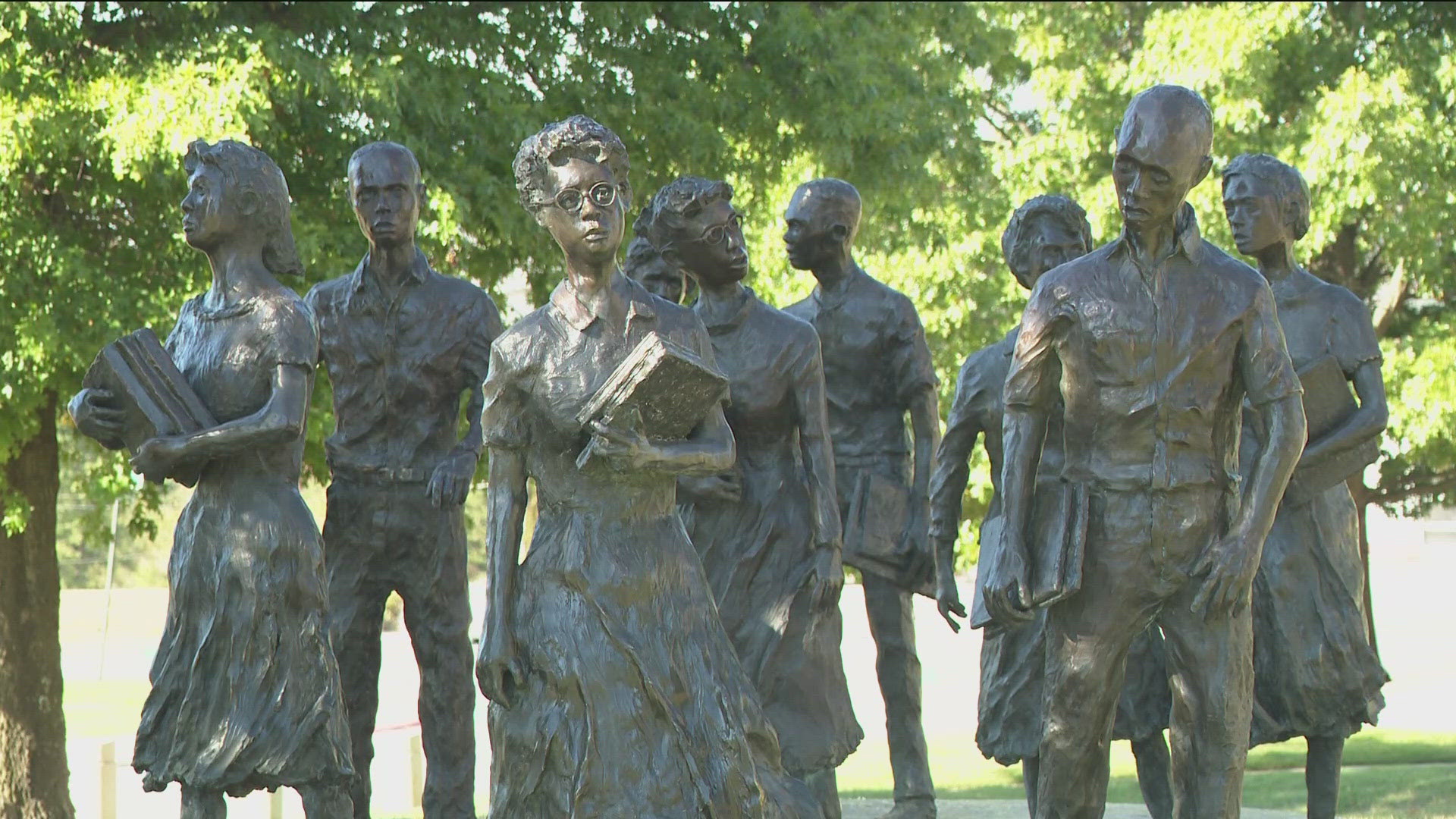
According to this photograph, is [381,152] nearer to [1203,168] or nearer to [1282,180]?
[1203,168]

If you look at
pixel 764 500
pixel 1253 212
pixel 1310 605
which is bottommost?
pixel 1310 605

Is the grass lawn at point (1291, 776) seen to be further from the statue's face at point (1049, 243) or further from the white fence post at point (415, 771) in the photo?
the statue's face at point (1049, 243)

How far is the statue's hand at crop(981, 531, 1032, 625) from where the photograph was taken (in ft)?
20.2

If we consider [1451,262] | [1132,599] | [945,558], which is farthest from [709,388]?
[1451,262]

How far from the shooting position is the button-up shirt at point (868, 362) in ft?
28.5

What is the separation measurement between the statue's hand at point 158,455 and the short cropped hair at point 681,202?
5.98 feet

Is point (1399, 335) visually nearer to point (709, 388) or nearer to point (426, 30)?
point (426, 30)

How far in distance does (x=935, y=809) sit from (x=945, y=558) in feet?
4.08

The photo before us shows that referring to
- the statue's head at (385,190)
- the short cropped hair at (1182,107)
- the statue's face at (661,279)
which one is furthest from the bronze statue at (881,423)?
the short cropped hair at (1182,107)

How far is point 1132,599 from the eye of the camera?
20.0 feet

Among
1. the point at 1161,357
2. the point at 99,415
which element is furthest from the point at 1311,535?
the point at 99,415

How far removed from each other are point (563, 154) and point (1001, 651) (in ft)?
10.9

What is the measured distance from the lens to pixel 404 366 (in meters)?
7.76

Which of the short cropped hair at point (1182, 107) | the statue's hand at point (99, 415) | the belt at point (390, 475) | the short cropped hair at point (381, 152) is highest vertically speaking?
the short cropped hair at point (381, 152)
